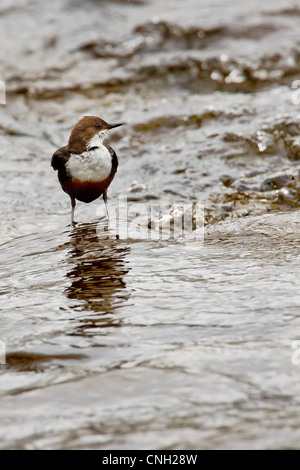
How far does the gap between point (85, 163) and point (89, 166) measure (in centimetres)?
4

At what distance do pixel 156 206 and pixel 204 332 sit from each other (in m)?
3.01

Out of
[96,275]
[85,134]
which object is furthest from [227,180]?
[96,275]

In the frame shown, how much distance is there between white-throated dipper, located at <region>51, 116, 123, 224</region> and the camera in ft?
16.6

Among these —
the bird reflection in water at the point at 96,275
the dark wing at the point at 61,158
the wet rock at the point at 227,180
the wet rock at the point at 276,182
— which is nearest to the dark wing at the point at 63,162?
the dark wing at the point at 61,158

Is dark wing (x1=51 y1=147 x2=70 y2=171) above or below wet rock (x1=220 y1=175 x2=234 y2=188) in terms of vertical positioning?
above

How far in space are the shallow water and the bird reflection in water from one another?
2 centimetres

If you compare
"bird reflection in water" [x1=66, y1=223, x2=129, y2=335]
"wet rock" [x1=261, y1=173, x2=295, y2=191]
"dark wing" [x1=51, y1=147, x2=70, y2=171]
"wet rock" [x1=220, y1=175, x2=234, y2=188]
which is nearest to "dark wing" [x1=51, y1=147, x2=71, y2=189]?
"dark wing" [x1=51, y1=147, x2=70, y2=171]

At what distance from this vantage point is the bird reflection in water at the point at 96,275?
131 inches

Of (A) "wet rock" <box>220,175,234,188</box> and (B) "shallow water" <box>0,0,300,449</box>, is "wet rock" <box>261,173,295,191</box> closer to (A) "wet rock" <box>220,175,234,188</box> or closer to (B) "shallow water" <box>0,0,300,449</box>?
(B) "shallow water" <box>0,0,300,449</box>

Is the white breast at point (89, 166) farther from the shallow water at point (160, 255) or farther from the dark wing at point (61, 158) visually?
the shallow water at point (160, 255)

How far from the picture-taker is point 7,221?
5.70 meters

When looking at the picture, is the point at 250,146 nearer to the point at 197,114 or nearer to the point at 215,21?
the point at 197,114

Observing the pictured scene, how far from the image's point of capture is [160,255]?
4297 millimetres
